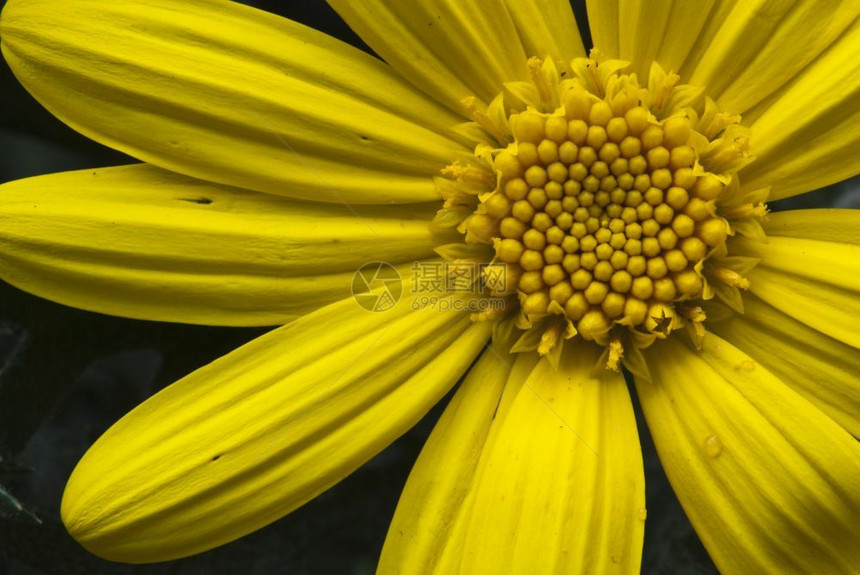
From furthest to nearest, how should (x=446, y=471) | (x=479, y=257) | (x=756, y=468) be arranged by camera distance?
(x=479, y=257) < (x=446, y=471) < (x=756, y=468)

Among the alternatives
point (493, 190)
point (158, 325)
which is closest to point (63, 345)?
point (158, 325)

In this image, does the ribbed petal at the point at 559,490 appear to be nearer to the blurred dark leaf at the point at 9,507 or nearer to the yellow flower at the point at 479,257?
the yellow flower at the point at 479,257

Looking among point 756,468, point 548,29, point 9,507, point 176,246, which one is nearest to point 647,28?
point 548,29

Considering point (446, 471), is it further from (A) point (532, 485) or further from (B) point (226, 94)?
(B) point (226, 94)

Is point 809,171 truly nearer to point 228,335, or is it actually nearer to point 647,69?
point 647,69

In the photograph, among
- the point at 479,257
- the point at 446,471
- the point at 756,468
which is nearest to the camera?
the point at 756,468

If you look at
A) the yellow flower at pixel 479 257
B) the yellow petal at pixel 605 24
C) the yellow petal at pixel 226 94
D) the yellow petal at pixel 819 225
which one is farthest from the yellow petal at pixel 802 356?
the yellow petal at pixel 226 94

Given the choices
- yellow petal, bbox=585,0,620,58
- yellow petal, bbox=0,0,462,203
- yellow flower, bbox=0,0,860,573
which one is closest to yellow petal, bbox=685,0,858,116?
yellow flower, bbox=0,0,860,573
